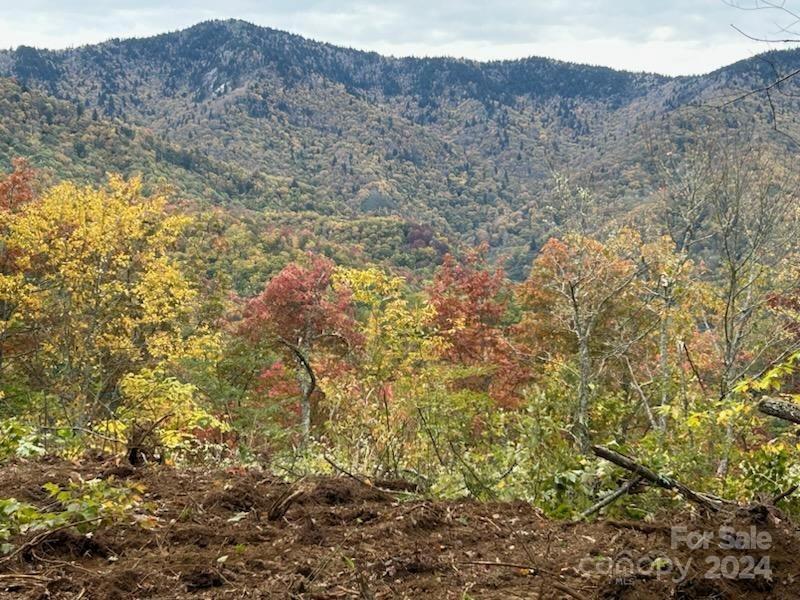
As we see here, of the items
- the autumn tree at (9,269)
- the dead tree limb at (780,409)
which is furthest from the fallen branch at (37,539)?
the autumn tree at (9,269)

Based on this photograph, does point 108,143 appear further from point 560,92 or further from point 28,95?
point 560,92

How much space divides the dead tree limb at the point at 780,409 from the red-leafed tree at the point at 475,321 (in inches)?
495

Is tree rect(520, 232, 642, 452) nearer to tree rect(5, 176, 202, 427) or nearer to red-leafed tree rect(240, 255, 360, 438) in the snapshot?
red-leafed tree rect(240, 255, 360, 438)

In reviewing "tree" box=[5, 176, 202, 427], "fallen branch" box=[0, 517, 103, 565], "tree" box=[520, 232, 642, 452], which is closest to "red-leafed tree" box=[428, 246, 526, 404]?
"tree" box=[520, 232, 642, 452]

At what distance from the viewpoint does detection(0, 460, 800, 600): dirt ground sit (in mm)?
2053

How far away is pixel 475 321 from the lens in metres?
17.7

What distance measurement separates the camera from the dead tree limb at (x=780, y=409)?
273 centimetres

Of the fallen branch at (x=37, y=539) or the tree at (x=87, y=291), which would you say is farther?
the tree at (x=87, y=291)

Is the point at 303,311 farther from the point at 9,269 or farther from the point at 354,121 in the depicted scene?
the point at 354,121

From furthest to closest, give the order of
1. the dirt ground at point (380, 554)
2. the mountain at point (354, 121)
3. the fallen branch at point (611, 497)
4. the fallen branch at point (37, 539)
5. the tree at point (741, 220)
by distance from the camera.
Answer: the mountain at point (354, 121) < the tree at point (741, 220) < the fallen branch at point (611, 497) < the fallen branch at point (37, 539) < the dirt ground at point (380, 554)

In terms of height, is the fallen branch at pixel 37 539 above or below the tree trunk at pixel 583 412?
above

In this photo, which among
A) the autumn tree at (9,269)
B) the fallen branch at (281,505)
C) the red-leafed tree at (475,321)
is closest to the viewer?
the fallen branch at (281,505)

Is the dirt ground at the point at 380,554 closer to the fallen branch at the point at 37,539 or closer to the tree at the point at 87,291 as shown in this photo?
the fallen branch at the point at 37,539

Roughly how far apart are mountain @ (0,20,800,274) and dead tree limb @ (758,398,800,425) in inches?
2641
